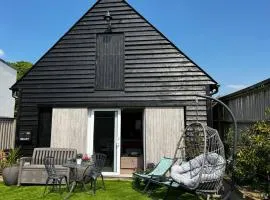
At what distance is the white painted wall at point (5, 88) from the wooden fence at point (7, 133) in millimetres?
10649

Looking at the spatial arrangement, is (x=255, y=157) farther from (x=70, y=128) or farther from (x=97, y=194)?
(x=70, y=128)

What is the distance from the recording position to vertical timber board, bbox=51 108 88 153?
10109mm

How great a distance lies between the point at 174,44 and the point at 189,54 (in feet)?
2.01

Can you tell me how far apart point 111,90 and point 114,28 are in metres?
2.20

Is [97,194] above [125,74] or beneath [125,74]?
beneath

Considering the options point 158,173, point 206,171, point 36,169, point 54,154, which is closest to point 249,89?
point 206,171

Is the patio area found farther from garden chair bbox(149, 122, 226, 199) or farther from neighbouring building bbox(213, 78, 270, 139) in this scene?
neighbouring building bbox(213, 78, 270, 139)

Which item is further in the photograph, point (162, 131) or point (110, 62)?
point (110, 62)

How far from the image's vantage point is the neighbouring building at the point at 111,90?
10.0 m

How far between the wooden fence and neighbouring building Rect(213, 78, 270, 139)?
7431 millimetres

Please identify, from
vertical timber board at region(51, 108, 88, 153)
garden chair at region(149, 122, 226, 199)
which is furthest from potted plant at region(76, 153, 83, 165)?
garden chair at region(149, 122, 226, 199)

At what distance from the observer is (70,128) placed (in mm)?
10227

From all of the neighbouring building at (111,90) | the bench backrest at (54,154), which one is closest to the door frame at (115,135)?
the neighbouring building at (111,90)

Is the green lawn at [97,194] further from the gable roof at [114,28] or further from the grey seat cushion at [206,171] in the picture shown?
the gable roof at [114,28]
